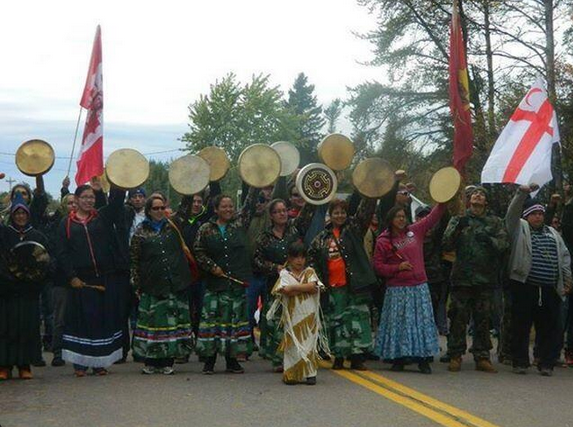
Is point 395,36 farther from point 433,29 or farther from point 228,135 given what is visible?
point 228,135

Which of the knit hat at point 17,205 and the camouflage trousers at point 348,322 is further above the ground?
the knit hat at point 17,205

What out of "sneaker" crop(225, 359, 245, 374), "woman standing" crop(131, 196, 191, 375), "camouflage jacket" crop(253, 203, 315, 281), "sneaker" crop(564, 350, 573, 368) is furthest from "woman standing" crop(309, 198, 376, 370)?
"sneaker" crop(564, 350, 573, 368)

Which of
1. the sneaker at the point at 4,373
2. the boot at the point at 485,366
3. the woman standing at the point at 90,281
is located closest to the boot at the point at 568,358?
the boot at the point at 485,366

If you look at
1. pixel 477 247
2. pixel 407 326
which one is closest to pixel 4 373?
pixel 407 326

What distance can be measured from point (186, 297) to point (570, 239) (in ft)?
14.4

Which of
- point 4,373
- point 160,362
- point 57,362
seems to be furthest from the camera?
point 57,362

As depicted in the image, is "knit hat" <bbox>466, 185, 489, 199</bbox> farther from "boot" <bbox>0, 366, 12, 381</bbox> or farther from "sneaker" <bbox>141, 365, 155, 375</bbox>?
"boot" <bbox>0, 366, 12, 381</bbox>

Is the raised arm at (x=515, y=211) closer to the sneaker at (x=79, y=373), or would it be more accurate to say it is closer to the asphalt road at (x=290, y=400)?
the asphalt road at (x=290, y=400)

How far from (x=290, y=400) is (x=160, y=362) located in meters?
2.42

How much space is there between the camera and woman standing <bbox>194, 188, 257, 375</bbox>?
10250mm

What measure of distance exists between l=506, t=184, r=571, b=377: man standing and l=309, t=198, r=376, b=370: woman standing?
1589 millimetres

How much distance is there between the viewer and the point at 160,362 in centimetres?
1046

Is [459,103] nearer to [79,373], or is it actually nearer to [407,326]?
[407,326]

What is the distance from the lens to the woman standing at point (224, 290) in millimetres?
10250
